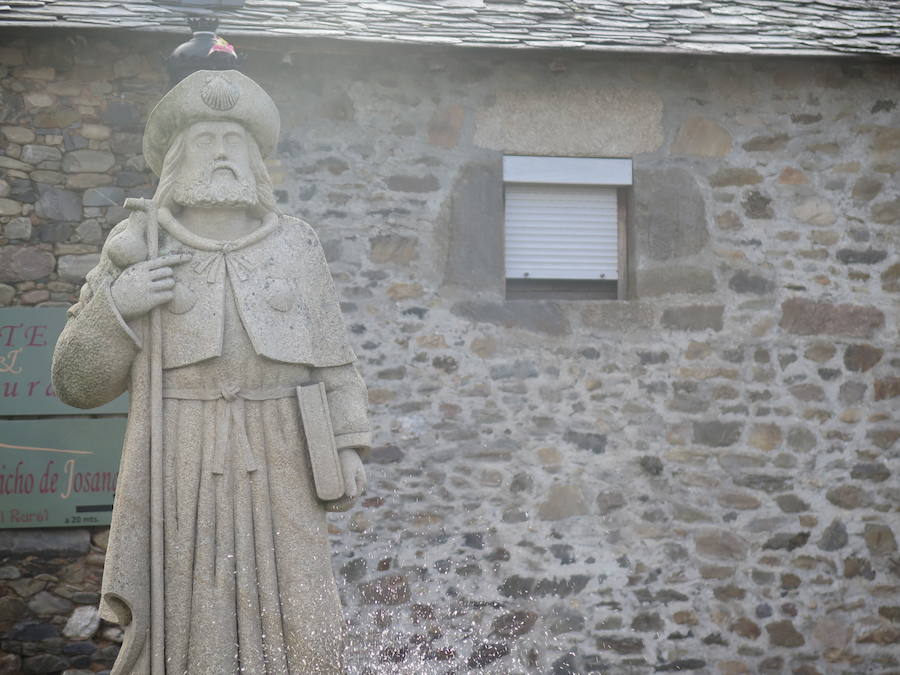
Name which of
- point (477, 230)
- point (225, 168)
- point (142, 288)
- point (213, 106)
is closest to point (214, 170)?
point (225, 168)

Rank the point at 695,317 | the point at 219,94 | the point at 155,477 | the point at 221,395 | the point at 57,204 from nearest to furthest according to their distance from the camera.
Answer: the point at 155,477 → the point at 221,395 → the point at 219,94 → the point at 57,204 → the point at 695,317

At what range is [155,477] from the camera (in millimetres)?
3682

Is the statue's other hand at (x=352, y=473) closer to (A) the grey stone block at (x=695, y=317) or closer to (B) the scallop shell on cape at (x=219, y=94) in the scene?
(B) the scallop shell on cape at (x=219, y=94)

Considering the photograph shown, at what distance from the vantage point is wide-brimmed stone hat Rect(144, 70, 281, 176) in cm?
389

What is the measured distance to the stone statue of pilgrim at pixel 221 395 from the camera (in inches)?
143

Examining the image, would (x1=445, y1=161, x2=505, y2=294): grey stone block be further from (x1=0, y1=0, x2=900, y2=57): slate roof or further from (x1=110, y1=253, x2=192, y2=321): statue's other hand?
(x1=110, y1=253, x2=192, y2=321): statue's other hand

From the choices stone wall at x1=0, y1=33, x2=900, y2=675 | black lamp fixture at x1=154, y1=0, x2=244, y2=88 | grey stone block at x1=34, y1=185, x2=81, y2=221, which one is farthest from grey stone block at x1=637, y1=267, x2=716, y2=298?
grey stone block at x1=34, y1=185, x2=81, y2=221

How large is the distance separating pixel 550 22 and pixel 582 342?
1.96m

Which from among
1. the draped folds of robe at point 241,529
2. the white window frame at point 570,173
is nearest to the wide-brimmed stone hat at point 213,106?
the draped folds of robe at point 241,529

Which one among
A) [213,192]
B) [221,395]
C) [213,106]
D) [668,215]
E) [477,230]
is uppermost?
[668,215]

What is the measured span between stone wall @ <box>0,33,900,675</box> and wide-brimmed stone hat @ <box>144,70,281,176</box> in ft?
11.1

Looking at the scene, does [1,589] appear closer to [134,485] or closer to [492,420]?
[492,420]

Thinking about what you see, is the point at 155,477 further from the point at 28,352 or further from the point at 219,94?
the point at 28,352

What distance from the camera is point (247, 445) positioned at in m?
3.77
